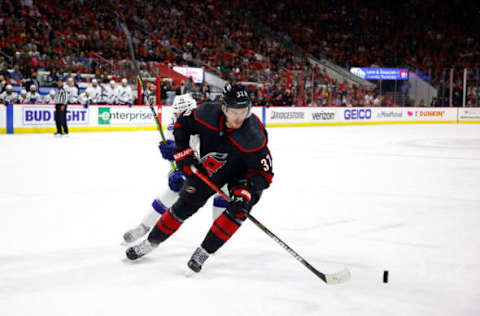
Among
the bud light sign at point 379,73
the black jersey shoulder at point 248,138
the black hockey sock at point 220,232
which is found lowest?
the black hockey sock at point 220,232

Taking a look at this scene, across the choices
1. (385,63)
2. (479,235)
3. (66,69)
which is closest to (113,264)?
(479,235)

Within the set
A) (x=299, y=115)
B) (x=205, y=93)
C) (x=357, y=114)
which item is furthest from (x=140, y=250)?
(x=357, y=114)

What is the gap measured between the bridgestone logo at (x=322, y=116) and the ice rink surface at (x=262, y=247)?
11.9 meters

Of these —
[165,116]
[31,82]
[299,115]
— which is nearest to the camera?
[31,82]

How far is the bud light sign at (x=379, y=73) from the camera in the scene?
24.1m

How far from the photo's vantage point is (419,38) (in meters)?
30.0

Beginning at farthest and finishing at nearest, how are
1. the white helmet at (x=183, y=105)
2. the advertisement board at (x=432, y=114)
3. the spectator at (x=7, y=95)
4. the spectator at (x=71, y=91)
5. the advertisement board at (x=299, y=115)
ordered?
the advertisement board at (x=432, y=114) → the advertisement board at (x=299, y=115) → the spectator at (x=71, y=91) → the spectator at (x=7, y=95) → the white helmet at (x=183, y=105)

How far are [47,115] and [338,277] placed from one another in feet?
42.2

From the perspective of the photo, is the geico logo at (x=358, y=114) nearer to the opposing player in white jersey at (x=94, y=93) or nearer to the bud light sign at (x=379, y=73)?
the bud light sign at (x=379, y=73)

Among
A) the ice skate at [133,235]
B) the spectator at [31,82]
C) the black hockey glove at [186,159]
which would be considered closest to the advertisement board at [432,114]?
the spectator at [31,82]

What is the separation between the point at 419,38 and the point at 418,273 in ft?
96.8

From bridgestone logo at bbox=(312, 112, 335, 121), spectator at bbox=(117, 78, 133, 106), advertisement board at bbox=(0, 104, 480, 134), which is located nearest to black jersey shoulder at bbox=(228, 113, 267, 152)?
advertisement board at bbox=(0, 104, 480, 134)

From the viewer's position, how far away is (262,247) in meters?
3.67

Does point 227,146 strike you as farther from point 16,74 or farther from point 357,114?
point 357,114
